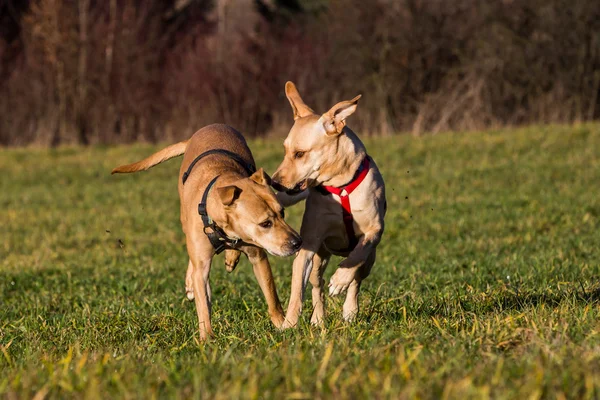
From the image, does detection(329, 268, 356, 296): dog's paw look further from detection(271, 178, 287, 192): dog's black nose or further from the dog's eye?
detection(271, 178, 287, 192): dog's black nose

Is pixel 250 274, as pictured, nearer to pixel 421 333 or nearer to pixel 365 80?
pixel 421 333

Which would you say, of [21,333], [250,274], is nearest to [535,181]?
[250,274]

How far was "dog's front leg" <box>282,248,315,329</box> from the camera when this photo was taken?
6043 mm

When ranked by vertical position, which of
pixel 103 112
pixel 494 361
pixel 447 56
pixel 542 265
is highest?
pixel 494 361

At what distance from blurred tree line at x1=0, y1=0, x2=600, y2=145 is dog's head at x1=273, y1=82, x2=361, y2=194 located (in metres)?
19.2

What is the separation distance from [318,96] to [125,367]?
1051 inches

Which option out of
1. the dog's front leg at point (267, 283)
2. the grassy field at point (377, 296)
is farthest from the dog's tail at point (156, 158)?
the dog's front leg at point (267, 283)

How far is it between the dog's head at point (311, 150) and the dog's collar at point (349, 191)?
127 millimetres

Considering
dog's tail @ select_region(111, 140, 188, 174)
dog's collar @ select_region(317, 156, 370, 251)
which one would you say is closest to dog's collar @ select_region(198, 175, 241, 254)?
dog's collar @ select_region(317, 156, 370, 251)

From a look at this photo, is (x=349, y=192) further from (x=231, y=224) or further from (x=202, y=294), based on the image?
(x=202, y=294)

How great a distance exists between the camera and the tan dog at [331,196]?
615 centimetres

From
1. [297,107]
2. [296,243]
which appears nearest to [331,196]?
[296,243]

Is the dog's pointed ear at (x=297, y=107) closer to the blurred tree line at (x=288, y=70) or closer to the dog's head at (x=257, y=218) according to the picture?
the dog's head at (x=257, y=218)

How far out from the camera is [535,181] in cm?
1641
